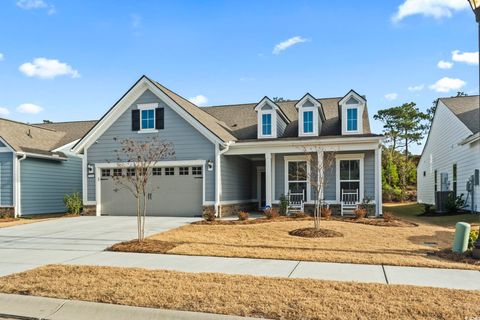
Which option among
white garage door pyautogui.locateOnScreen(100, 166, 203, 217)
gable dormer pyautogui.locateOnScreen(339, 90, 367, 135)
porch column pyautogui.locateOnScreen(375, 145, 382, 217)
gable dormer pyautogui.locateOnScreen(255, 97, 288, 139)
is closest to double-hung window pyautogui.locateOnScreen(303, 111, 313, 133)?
gable dormer pyautogui.locateOnScreen(255, 97, 288, 139)

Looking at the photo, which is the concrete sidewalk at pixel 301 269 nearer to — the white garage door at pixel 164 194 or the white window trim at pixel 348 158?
the white garage door at pixel 164 194

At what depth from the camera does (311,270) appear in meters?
7.16

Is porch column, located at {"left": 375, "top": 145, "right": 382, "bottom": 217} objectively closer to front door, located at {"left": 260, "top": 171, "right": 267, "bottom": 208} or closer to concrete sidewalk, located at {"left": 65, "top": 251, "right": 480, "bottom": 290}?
front door, located at {"left": 260, "top": 171, "right": 267, "bottom": 208}

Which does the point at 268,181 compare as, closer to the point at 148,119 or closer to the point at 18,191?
the point at 148,119

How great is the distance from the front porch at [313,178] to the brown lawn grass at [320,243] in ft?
13.0

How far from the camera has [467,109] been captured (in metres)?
20.6

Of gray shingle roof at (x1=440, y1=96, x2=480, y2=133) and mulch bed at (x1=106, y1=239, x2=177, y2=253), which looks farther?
gray shingle roof at (x1=440, y1=96, x2=480, y2=133)

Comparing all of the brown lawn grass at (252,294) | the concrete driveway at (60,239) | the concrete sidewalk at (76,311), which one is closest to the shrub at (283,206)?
the concrete driveway at (60,239)

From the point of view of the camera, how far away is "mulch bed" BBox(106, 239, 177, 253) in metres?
9.39

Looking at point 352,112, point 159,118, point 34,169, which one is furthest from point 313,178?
point 34,169

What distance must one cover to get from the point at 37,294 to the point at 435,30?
12.6 meters

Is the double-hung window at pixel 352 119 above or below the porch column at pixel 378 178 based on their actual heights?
above

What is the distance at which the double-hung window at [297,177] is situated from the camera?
18312 millimetres

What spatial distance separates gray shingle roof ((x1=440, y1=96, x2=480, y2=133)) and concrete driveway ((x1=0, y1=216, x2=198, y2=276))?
45.8ft
